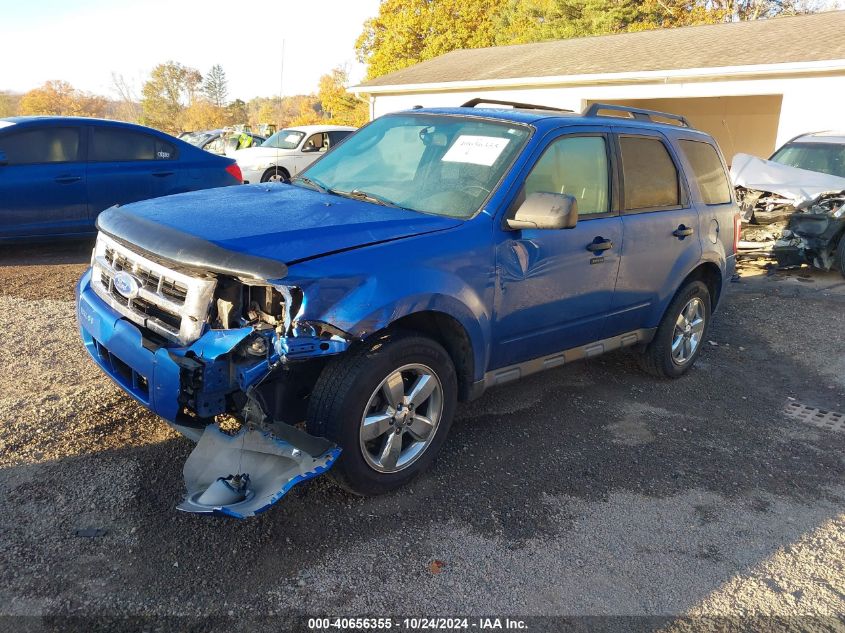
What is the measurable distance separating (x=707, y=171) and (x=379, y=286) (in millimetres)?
Result: 3427

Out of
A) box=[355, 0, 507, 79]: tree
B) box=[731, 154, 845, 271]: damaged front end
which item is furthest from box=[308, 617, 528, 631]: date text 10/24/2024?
box=[355, 0, 507, 79]: tree

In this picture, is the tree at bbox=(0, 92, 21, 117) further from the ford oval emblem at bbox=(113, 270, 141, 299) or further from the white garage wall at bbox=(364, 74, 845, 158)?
the ford oval emblem at bbox=(113, 270, 141, 299)

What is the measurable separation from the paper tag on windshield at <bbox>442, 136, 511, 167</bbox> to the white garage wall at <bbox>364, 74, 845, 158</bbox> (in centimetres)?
1230

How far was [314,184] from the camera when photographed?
13.7 ft

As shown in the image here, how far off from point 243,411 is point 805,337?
19.7ft

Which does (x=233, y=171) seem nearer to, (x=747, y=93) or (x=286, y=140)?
(x=286, y=140)

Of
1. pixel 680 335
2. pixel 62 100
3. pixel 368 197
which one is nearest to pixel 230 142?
pixel 680 335

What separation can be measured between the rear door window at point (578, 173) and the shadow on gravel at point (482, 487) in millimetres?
1441

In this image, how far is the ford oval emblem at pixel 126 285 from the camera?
3.18m

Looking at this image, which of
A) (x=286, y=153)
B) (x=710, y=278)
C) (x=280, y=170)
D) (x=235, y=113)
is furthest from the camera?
(x=235, y=113)

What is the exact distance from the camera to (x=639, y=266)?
4.48 m

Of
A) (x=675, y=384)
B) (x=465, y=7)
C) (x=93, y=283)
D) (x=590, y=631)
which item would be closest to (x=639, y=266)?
(x=675, y=384)

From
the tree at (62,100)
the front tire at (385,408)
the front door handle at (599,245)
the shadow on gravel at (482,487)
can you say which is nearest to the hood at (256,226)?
the front tire at (385,408)

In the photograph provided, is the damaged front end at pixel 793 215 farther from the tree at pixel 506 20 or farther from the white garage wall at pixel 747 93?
the tree at pixel 506 20
